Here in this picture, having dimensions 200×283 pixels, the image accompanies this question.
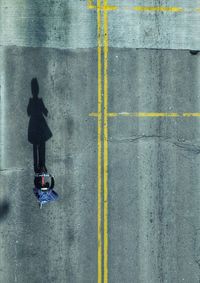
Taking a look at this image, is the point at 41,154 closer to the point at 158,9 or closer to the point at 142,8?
the point at 142,8

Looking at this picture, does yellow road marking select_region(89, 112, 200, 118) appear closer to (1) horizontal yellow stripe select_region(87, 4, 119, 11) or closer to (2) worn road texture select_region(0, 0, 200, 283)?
(2) worn road texture select_region(0, 0, 200, 283)

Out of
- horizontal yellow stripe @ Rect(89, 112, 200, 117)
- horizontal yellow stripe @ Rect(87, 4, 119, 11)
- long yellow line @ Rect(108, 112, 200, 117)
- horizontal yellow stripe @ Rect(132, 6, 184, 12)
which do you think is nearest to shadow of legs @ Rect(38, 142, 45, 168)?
horizontal yellow stripe @ Rect(89, 112, 200, 117)

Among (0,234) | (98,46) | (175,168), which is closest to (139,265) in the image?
(175,168)

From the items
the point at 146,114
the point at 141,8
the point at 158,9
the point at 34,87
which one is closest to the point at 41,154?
the point at 34,87

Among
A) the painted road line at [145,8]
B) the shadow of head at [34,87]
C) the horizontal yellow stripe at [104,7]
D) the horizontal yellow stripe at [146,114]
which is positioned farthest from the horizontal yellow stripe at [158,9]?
the shadow of head at [34,87]

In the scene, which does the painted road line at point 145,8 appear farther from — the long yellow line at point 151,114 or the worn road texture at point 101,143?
the long yellow line at point 151,114

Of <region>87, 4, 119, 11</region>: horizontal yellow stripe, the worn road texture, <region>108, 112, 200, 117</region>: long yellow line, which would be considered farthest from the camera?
<region>108, 112, 200, 117</region>: long yellow line
